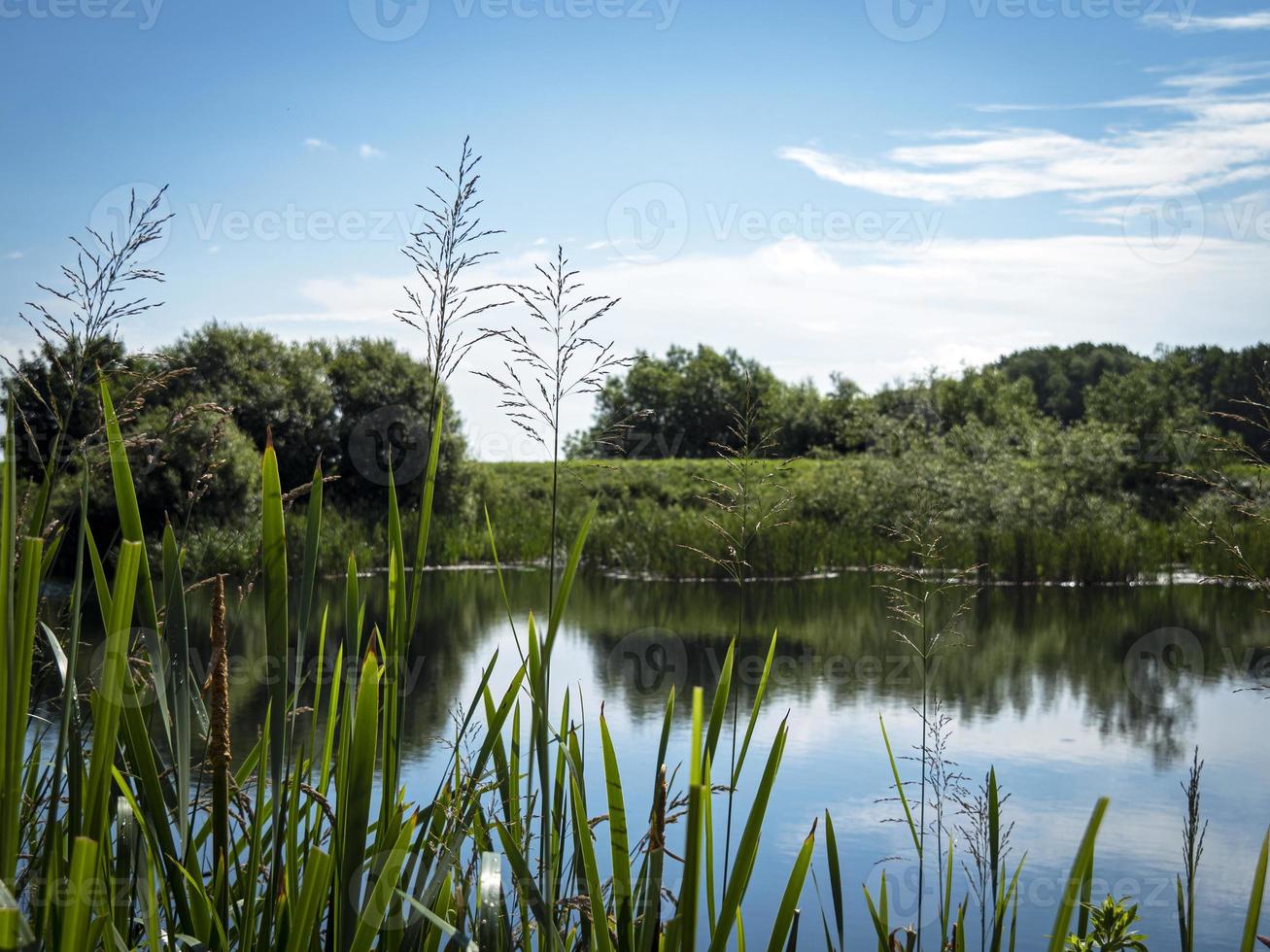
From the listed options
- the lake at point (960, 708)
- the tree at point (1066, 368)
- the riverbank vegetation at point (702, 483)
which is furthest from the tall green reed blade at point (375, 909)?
the tree at point (1066, 368)

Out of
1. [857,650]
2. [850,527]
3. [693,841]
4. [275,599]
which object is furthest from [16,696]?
[850,527]

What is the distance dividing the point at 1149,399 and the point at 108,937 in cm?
1747

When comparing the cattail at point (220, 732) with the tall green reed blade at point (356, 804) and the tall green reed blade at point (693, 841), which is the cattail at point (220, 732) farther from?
the tall green reed blade at point (693, 841)

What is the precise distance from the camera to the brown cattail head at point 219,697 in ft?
3.32

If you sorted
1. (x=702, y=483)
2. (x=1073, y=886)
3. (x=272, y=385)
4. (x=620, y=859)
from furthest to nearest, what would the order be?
1. (x=702, y=483)
2. (x=272, y=385)
3. (x=620, y=859)
4. (x=1073, y=886)

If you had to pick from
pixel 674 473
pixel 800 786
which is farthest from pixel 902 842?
pixel 674 473

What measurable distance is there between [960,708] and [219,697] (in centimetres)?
556

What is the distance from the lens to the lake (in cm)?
376

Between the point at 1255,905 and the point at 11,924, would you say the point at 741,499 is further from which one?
the point at 11,924

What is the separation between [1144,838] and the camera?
4.07 meters

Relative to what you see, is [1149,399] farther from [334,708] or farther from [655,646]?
[334,708]

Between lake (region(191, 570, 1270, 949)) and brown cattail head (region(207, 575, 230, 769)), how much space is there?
1.81 metres

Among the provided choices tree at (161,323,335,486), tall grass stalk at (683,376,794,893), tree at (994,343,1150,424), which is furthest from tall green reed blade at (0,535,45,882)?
tree at (994,343,1150,424)

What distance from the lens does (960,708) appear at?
5.96 m
